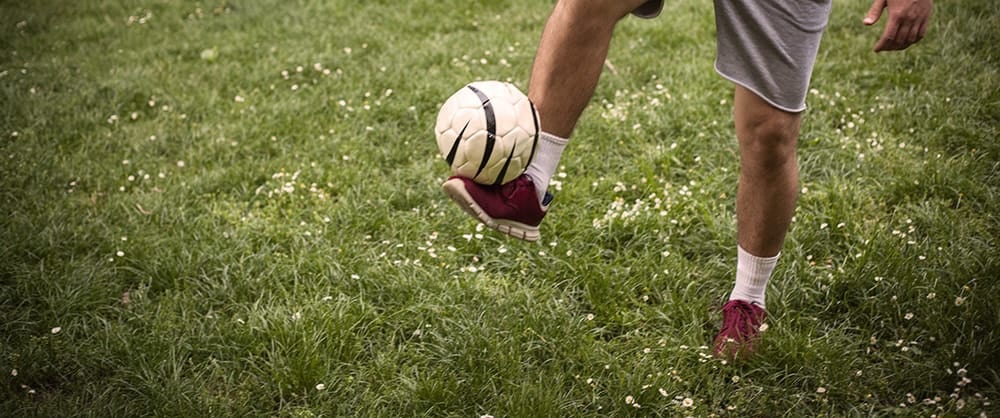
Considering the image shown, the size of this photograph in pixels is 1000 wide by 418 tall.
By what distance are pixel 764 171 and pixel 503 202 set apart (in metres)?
0.87

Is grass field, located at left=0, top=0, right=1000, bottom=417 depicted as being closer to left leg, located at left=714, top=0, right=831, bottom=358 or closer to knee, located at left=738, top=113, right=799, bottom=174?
left leg, located at left=714, top=0, right=831, bottom=358

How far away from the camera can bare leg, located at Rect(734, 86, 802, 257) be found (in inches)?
93.0

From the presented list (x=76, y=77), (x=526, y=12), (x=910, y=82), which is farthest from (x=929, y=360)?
(x=76, y=77)

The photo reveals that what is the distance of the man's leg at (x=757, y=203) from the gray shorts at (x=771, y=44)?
59mm

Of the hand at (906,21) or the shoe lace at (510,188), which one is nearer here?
the hand at (906,21)

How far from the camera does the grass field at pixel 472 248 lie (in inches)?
106

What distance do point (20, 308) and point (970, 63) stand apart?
5.08 meters

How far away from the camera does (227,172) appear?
422cm

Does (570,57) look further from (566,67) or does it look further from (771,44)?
(771,44)

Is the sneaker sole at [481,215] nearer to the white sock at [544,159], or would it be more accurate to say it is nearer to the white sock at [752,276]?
the white sock at [544,159]

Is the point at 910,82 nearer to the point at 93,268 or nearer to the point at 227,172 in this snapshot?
the point at 227,172

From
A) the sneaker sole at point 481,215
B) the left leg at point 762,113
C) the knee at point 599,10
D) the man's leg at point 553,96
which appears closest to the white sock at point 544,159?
the man's leg at point 553,96

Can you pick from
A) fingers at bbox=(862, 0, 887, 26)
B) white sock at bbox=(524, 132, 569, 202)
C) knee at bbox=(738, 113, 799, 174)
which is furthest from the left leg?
white sock at bbox=(524, 132, 569, 202)

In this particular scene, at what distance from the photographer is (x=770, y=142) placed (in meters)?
2.40
